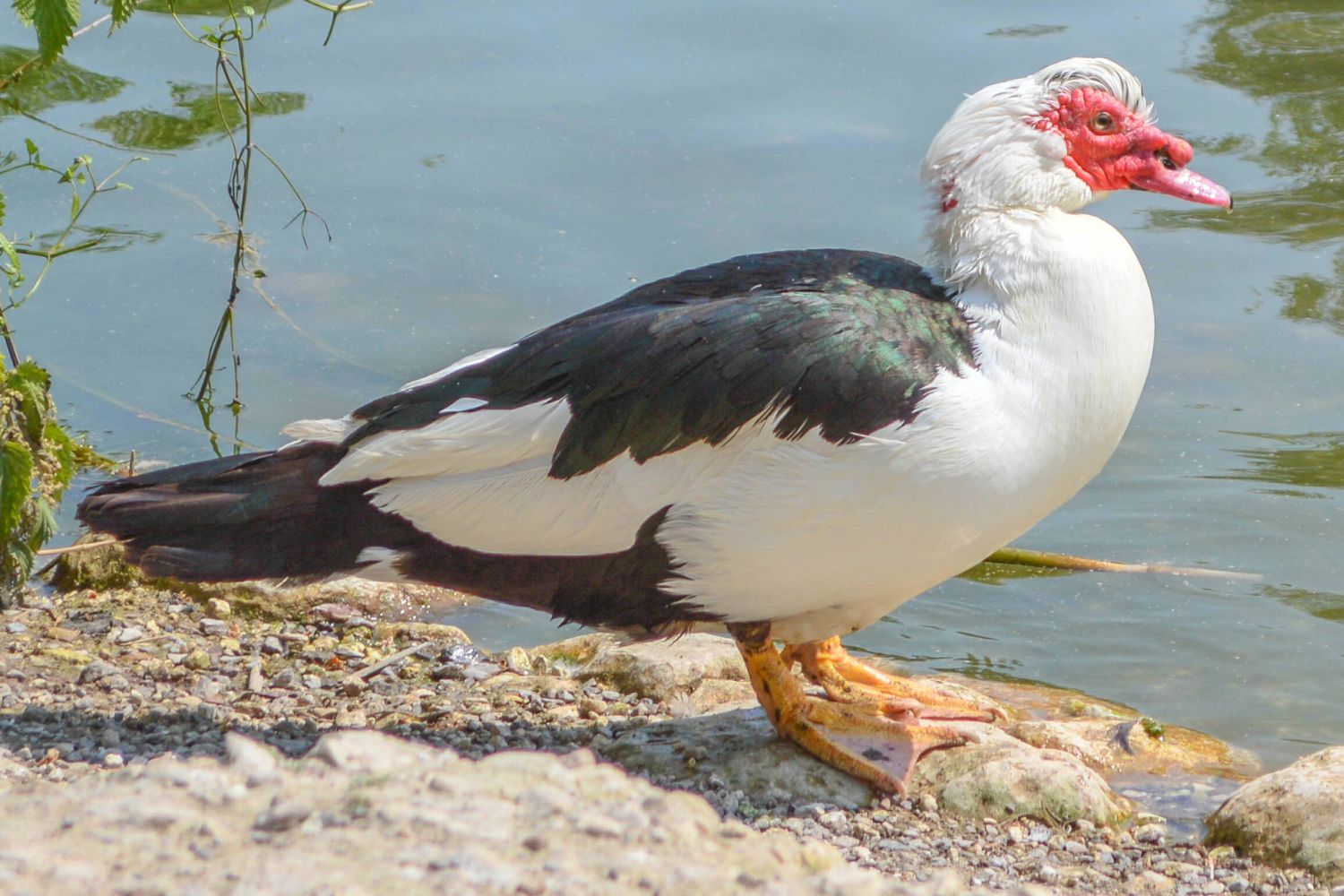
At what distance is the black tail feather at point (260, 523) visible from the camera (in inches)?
178

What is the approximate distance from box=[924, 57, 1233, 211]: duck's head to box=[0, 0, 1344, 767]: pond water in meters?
1.96

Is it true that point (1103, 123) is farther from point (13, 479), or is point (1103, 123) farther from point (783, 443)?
point (13, 479)

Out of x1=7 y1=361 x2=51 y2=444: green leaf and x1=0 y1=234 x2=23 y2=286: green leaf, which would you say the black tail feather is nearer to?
x1=7 y1=361 x2=51 y2=444: green leaf

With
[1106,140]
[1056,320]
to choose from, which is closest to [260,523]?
[1056,320]

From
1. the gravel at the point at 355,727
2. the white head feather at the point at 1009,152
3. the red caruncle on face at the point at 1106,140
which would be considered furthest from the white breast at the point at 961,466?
the gravel at the point at 355,727

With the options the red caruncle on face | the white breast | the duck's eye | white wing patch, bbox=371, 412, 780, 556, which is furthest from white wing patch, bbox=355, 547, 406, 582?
the duck's eye

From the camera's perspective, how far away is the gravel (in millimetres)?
3020

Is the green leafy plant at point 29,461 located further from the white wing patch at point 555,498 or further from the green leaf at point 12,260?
the white wing patch at point 555,498

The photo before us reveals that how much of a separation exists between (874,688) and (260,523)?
1887mm

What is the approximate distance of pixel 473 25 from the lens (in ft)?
31.4

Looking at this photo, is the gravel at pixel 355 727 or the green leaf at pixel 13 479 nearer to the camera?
the gravel at pixel 355 727

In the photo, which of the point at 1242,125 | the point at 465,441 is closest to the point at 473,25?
the point at 1242,125

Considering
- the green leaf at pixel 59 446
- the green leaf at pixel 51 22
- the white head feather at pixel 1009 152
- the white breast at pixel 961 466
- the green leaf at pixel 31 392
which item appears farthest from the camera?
the green leaf at pixel 59 446

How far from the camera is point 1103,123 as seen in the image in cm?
464
